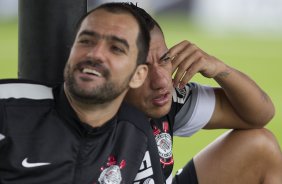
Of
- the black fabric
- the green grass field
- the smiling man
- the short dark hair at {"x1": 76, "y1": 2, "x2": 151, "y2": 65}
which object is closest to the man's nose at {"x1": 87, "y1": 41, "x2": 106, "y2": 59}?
the smiling man

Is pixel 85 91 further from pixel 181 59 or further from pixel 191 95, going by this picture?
pixel 191 95

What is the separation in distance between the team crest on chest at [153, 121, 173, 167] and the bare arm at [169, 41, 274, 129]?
18 cm

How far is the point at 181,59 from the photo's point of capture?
2271 mm

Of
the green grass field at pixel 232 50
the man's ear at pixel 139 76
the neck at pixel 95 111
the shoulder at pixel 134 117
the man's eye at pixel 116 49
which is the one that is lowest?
the green grass field at pixel 232 50

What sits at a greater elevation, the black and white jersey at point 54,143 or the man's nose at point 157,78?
the man's nose at point 157,78

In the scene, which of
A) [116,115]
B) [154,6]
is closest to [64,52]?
[116,115]

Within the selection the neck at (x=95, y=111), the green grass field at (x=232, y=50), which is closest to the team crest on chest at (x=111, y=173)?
the neck at (x=95, y=111)

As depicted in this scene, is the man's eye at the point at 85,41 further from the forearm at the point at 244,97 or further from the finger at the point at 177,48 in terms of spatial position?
the forearm at the point at 244,97

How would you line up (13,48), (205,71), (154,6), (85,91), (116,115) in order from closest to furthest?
1. (85,91)
2. (116,115)
3. (205,71)
4. (13,48)
5. (154,6)

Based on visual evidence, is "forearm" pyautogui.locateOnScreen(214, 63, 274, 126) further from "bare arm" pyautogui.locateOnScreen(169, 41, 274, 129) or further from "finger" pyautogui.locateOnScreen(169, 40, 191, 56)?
"finger" pyautogui.locateOnScreen(169, 40, 191, 56)

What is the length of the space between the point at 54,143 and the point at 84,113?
4.7 inches

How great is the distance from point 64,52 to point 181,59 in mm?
374

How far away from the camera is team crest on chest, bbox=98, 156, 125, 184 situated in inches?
81.1

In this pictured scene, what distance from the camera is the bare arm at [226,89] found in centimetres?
228
